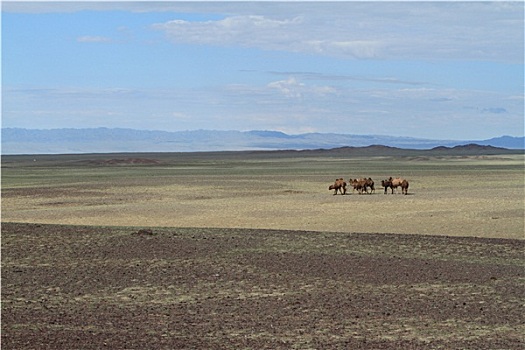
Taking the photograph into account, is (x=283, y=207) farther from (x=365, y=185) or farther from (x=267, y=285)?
(x=267, y=285)

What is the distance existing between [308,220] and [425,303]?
14.8m

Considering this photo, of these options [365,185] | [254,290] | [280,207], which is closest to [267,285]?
[254,290]

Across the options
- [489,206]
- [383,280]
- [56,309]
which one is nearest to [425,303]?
[383,280]

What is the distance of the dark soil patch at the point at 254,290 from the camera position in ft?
37.6

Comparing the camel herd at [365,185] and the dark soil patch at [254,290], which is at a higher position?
the camel herd at [365,185]

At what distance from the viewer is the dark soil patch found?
11.5 m

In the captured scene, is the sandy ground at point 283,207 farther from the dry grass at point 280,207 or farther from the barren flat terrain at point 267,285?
the barren flat terrain at point 267,285

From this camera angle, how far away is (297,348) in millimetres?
10820

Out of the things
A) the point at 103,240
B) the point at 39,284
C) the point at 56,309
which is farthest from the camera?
the point at 103,240

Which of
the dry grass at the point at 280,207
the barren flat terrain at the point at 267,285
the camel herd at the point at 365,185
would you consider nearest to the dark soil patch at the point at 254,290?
the barren flat terrain at the point at 267,285

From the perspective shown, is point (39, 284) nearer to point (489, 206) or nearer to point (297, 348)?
point (297, 348)

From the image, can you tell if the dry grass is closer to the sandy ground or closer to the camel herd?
the sandy ground

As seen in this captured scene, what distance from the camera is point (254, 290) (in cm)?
1477

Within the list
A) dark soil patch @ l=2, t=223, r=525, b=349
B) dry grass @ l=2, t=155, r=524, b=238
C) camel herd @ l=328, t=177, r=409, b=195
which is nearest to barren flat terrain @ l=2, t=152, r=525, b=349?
dark soil patch @ l=2, t=223, r=525, b=349
